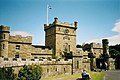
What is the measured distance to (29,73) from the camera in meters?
27.9

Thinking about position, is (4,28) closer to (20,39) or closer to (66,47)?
(20,39)

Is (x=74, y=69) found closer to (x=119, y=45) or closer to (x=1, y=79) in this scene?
(x=1, y=79)

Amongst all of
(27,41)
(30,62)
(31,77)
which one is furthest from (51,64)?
(27,41)

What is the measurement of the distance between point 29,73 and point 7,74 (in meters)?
3.19

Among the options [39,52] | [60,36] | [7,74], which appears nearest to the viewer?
[7,74]

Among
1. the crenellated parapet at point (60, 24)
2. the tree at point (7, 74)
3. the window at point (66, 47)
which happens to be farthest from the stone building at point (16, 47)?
the tree at point (7, 74)

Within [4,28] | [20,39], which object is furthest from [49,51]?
[4,28]

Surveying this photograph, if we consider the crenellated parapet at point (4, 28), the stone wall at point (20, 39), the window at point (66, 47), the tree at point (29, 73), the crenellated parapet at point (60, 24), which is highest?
the crenellated parapet at point (60, 24)

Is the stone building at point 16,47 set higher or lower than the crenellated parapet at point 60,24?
lower

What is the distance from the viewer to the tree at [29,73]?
27438 millimetres

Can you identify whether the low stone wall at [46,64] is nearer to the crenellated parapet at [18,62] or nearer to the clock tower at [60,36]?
the crenellated parapet at [18,62]

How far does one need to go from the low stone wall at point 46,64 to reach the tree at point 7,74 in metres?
0.78

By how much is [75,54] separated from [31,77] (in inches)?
567

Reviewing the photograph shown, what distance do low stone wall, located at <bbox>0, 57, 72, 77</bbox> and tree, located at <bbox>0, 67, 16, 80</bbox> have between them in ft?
2.57
